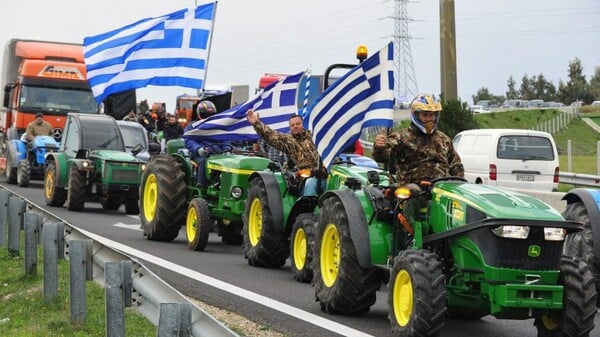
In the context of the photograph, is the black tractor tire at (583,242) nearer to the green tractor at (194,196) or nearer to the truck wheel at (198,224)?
the green tractor at (194,196)

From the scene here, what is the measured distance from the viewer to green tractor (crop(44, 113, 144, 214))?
942 inches

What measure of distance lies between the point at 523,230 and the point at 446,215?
2.78 ft

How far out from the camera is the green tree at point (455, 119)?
3481 cm

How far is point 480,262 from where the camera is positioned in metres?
9.24

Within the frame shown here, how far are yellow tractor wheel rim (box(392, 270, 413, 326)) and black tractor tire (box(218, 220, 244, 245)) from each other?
340 inches

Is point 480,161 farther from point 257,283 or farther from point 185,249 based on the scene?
point 257,283

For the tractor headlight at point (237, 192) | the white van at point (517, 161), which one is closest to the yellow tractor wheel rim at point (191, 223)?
the tractor headlight at point (237, 192)

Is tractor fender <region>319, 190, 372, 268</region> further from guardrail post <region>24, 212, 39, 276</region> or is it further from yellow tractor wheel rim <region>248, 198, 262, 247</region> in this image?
yellow tractor wheel rim <region>248, 198, 262, 247</region>

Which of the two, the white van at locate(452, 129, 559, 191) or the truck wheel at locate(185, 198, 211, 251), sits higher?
the white van at locate(452, 129, 559, 191)

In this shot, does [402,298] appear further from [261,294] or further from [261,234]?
[261,234]

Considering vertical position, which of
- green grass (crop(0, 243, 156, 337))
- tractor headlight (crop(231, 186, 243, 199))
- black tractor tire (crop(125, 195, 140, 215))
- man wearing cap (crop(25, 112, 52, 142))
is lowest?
green grass (crop(0, 243, 156, 337))

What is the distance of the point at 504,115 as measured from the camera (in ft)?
212

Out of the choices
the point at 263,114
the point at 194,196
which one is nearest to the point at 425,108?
the point at 263,114

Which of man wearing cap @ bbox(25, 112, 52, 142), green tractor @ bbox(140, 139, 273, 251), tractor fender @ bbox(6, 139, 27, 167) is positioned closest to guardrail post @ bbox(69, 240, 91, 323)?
green tractor @ bbox(140, 139, 273, 251)
